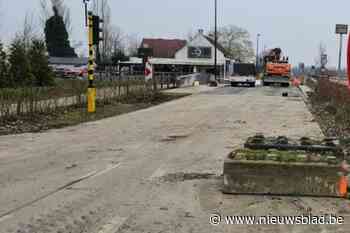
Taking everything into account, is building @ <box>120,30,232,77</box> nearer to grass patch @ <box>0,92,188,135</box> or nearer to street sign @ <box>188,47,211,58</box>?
street sign @ <box>188,47,211,58</box>

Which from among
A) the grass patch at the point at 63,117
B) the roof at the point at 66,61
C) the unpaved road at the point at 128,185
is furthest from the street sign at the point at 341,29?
the roof at the point at 66,61

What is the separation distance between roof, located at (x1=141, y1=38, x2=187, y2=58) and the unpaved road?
99494 mm

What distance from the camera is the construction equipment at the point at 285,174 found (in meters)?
7.36

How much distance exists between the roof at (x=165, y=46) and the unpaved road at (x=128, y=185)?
3917 inches

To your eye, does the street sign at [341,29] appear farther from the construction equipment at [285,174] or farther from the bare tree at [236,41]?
the bare tree at [236,41]

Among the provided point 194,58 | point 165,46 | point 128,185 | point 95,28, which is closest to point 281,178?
point 128,185

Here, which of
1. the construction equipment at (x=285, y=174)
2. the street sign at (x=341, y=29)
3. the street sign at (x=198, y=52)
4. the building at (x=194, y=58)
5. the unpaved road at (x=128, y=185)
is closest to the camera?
the unpaved road at (x=128, y=185)

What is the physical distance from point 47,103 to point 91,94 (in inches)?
63.3

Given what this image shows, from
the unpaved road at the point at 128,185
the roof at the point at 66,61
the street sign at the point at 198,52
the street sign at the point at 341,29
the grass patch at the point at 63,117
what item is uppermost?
the street sign at the point at 341,29

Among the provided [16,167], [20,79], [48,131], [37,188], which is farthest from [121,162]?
[20,79]

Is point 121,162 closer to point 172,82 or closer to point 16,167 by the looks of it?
point 16,167

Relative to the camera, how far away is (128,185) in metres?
8.22

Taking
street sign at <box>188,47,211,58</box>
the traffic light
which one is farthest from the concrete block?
street sign at <box>188,47,211,58</box>

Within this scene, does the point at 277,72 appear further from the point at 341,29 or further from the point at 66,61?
the point at 66,61
